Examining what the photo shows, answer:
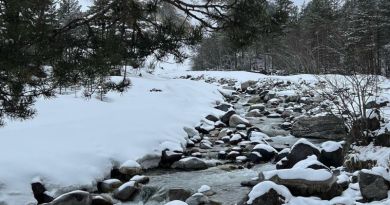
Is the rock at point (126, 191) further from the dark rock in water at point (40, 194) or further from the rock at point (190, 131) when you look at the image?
the rock at point (190, 131)

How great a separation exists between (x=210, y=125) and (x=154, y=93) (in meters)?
4.81

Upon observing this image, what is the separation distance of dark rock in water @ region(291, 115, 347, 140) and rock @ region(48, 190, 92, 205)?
6.82m

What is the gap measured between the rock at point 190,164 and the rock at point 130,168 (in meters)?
0.94

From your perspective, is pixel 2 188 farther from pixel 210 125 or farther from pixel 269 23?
pixel 210 125

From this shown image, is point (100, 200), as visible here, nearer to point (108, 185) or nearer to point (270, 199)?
point (108, 185)

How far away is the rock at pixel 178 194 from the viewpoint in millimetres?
7188

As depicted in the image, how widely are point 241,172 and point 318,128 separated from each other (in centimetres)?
411

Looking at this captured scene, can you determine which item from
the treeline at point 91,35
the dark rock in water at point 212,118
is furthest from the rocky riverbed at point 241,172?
the treeline at point 91,35

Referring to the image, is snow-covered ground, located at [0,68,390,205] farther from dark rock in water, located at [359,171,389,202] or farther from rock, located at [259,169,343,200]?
dark rock in water, located at [359,171,389,202]

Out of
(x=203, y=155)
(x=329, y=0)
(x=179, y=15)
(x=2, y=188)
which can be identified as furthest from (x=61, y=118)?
(x=329, y=0)

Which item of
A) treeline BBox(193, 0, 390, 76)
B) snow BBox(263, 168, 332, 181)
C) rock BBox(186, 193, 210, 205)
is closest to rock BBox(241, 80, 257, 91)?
treeline BBox(193, 0, 390, 76)

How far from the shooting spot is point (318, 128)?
12.0 meters

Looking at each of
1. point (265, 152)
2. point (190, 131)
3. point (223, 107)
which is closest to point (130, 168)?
point (265, 152)

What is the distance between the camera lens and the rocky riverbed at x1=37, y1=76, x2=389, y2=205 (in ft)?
19.6
